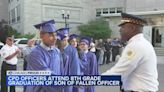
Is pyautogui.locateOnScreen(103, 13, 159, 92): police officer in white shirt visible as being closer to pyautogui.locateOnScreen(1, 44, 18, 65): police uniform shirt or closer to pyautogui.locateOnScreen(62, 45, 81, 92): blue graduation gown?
pyautogui.locateOnScreen(62, 45, 81, 92): blue graduation gown

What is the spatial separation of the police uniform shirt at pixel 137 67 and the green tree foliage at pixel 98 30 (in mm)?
45143

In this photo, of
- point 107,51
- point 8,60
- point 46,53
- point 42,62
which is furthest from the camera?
point 107,51

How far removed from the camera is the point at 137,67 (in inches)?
149

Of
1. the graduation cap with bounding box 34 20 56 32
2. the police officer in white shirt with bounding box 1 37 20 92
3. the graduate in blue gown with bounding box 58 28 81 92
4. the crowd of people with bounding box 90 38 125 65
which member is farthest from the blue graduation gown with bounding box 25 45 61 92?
the crowd of people with bounding box 90 38 125 65

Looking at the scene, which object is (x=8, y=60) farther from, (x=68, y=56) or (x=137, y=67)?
(x=137, y=67)

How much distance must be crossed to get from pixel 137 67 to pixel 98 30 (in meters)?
46.7

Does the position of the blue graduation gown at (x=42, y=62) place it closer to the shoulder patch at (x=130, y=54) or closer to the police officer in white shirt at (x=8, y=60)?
the shoulder patch at (x=130, y=54)

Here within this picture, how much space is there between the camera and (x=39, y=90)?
4613mm

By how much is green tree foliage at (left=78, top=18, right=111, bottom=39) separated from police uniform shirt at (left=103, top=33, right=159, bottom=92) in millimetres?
45143

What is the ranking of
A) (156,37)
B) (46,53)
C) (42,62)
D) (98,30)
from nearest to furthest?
1. (42,62)
2. (46,53)
3. (156,37)
4. (98,30)

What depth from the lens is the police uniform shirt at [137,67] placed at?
3.74 meters

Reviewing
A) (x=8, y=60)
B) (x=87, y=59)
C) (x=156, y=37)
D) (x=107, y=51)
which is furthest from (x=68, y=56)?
(x=156, y=37)

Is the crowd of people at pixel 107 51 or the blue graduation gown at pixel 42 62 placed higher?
the blue graduation gown at pixel 42 62

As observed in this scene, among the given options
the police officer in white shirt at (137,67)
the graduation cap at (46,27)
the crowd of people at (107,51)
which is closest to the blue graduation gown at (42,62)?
the graduation cap at (46,27)
